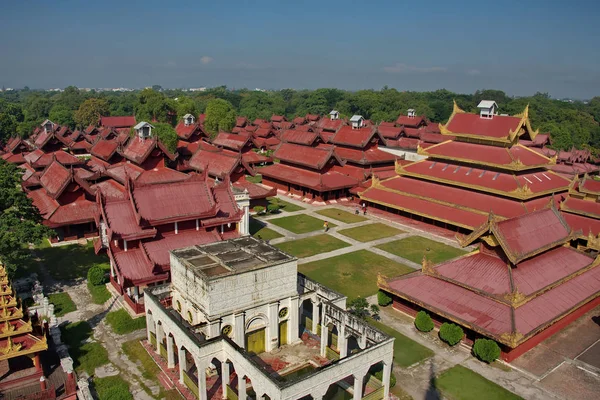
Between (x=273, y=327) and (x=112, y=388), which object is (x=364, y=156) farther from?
(x=112, y=388)

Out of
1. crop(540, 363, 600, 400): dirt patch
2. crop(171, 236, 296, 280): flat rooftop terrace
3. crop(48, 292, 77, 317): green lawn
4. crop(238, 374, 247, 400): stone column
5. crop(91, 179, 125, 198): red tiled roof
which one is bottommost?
crop(540, 363, 600, 400): dirt patch

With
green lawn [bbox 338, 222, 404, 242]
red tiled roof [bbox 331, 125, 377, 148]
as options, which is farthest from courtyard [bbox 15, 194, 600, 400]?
red tiled roof [bbox 331, 125, 377, 148]

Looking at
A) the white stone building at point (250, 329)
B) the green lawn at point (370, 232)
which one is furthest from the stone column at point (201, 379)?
the green lawn at point (370, 232)

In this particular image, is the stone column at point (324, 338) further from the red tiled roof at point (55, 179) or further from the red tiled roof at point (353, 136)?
the red tiled roof at point (353, 136)

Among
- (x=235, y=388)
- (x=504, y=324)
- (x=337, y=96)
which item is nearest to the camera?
(x=235, y=388)

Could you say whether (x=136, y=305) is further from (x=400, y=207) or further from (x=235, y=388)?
(x=400, y=207)

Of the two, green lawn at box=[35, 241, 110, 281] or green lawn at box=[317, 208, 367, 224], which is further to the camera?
green lawn at box=[317, 208, 367, 224]

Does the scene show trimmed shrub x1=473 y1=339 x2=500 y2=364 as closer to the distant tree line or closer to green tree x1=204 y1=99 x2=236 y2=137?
the distant tree line

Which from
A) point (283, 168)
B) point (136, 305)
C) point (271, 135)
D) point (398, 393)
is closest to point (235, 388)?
point (398, 393)
